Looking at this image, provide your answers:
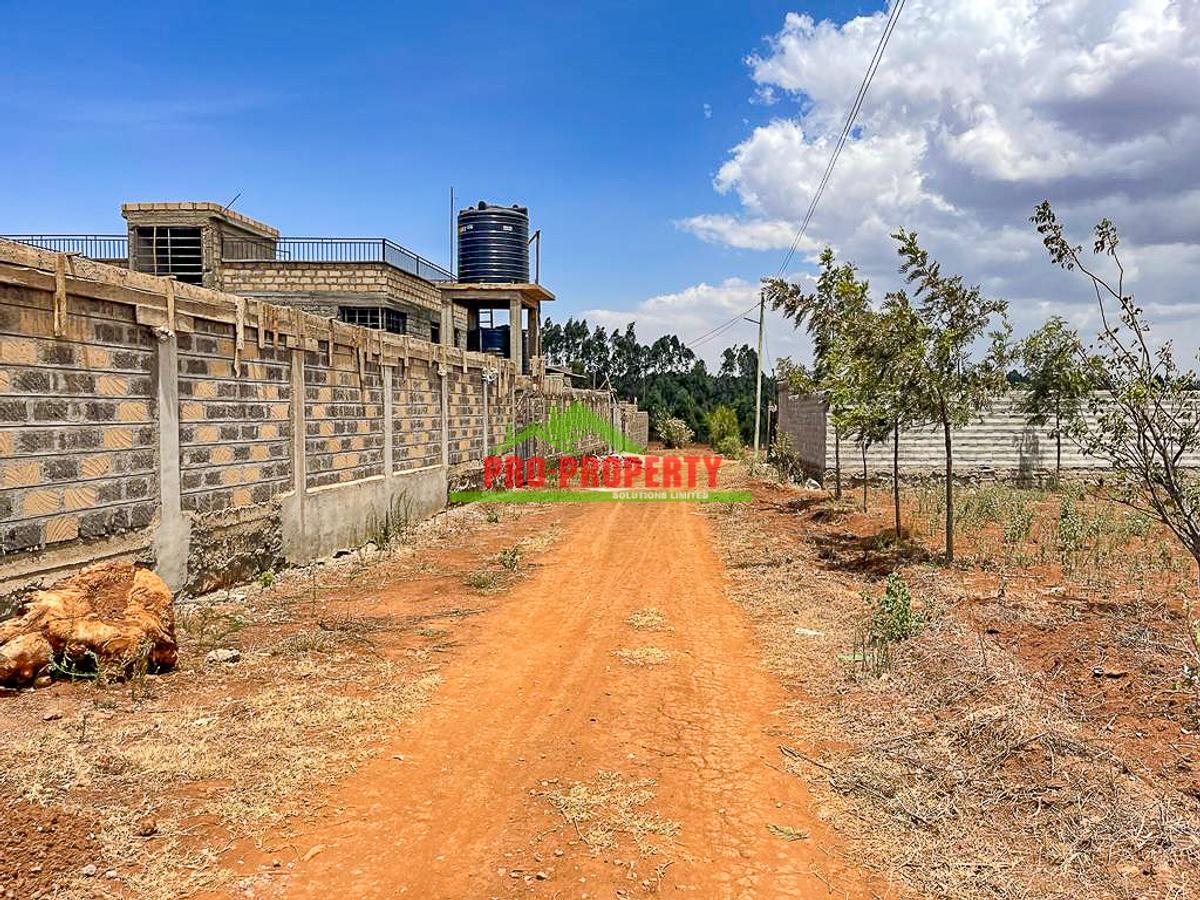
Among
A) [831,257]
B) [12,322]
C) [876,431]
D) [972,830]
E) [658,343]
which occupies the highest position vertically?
[658,343]

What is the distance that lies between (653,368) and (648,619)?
2940 inches

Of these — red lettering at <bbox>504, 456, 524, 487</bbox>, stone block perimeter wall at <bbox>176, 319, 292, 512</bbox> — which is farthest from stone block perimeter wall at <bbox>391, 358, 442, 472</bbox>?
red lettering at <bbox>504, 456, 524, 487</bbox>

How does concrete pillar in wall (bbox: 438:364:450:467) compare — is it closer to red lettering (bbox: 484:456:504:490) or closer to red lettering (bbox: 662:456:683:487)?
red lettering (bbox: 484:456:504:490)

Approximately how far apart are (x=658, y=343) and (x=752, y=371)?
11954 mm

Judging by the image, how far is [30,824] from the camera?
11.0 feet

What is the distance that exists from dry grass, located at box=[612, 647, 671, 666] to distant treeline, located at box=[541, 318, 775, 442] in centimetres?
5122

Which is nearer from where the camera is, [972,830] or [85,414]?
[972,830]

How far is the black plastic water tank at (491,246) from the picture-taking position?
26016 millimetres

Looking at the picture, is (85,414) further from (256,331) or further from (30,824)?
(30,824)

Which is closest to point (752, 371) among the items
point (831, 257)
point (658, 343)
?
point (658, 343)

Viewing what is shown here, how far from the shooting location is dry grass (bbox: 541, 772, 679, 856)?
11.7ft

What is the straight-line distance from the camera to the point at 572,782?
4133 millimetres

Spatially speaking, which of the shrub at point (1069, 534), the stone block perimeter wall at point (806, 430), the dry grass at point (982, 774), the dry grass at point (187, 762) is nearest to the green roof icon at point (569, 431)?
the stone block perimeter wall at point (806, 430)

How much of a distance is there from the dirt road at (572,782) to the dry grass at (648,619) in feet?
0.50
